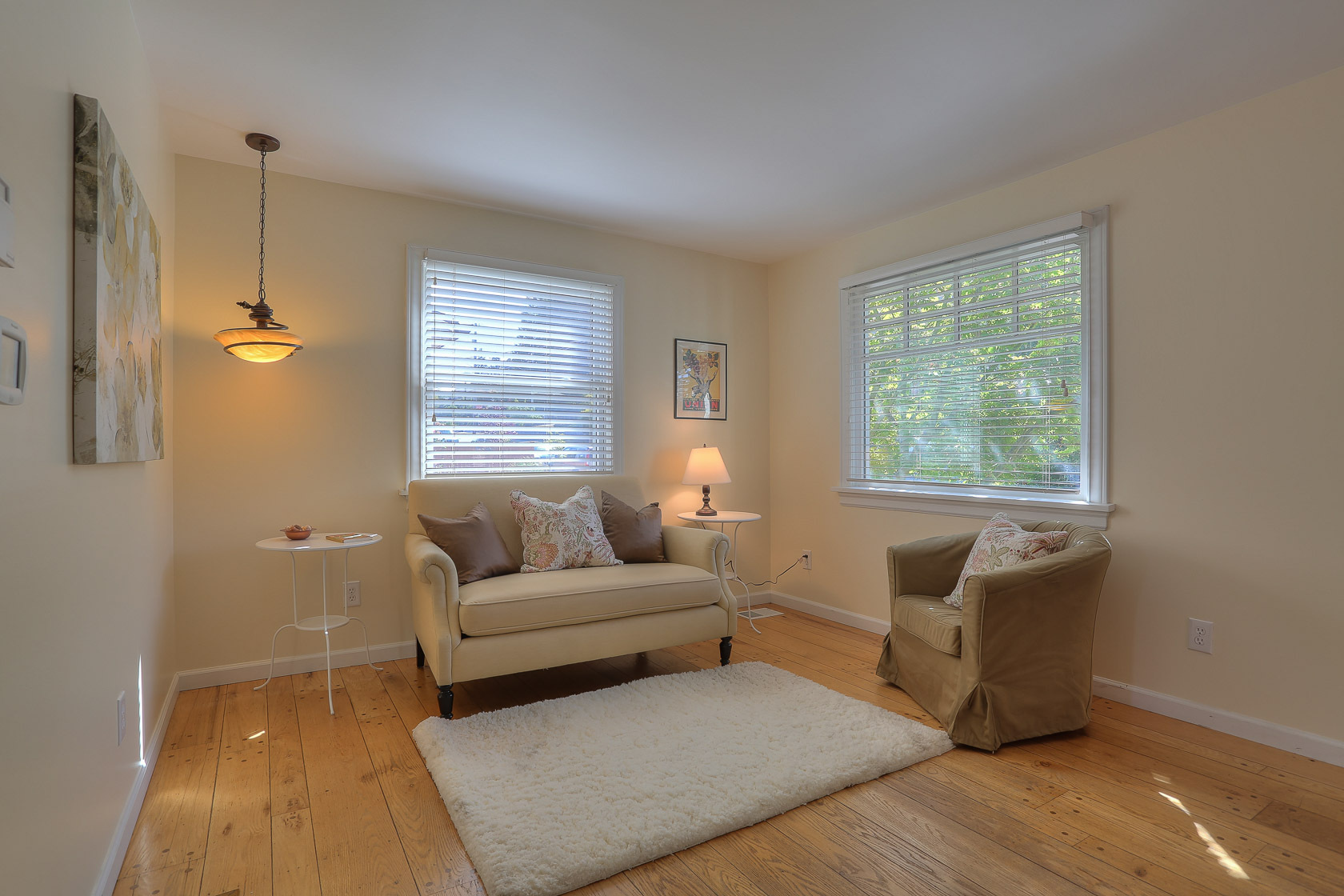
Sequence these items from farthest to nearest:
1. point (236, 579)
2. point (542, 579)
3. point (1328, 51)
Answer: point (236, 579) → point (542, 579) → point (1328, 51)

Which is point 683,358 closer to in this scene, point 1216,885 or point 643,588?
point 643,588

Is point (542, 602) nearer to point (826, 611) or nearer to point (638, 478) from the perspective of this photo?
point (638, 478)

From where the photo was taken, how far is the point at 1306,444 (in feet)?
8.37

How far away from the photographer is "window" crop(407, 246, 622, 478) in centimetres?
375

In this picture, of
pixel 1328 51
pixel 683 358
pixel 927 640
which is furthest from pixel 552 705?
pixel 1328 51

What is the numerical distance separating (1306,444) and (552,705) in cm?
308

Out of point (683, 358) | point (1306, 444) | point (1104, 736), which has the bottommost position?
point (1104, 736)

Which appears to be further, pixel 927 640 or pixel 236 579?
pixel 236 579

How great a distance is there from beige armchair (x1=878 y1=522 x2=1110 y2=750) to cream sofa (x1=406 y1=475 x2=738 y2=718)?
1080 mm

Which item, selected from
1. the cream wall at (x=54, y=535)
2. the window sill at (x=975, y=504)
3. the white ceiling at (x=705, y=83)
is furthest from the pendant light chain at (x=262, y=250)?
the window sill at (x=975, y=504)

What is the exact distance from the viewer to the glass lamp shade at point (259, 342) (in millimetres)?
2975

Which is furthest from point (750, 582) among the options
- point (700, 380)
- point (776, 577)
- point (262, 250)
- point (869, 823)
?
point (262, 250)

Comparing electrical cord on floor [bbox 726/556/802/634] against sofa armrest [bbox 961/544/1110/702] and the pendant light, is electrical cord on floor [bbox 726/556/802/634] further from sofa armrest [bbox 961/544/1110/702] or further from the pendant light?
the pendant light

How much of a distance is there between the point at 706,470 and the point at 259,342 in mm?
2505
